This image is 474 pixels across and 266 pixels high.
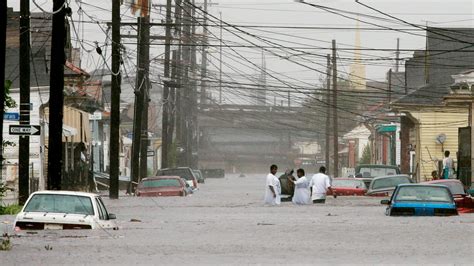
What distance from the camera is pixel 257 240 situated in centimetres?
2556

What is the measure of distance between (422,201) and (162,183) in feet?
72.5

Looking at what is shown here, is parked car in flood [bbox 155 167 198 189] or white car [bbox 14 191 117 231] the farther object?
parked car in flood [bbox 155 167 198 189]

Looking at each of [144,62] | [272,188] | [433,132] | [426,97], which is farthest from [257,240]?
[426,97]

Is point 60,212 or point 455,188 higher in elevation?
point 455,188

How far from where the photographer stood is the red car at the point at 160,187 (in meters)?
53.3

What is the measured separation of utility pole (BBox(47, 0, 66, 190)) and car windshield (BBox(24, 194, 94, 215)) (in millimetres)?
7563

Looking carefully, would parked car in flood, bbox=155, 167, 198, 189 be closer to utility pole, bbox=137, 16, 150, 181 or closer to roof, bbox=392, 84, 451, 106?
utility pole, bbox=137, 16, 150, 181

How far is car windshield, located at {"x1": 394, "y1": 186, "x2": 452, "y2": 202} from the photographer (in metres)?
33.7

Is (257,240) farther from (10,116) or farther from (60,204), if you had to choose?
(10,116)

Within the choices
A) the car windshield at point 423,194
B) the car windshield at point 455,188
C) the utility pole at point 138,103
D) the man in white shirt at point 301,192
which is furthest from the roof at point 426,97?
the car windshield at point 423,194

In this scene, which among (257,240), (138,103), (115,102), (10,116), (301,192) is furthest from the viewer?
(138,103)

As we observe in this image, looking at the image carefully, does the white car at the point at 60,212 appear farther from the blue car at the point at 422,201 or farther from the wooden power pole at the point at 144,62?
the wooden power pole at the point at 144,62

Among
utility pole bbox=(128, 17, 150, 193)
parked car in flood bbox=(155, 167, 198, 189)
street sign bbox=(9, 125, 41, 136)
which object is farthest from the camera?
parked car in flood bbox=(155, 167, 198, 189)

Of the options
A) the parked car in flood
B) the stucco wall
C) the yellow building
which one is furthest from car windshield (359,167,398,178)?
the stucco wall
